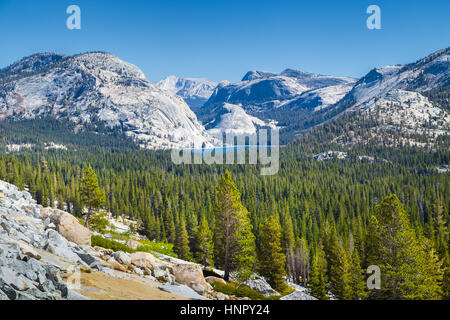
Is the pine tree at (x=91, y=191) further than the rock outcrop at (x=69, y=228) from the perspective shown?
Yes

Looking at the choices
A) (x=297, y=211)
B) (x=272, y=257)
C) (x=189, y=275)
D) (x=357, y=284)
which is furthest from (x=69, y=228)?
(x=297, y=211)

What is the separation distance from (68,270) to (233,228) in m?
20.4

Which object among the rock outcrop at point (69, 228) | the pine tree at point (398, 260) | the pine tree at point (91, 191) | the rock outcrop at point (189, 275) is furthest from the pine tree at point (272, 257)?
the pine tree at point (91, 191)

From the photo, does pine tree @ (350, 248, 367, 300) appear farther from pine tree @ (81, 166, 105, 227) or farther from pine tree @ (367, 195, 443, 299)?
pine tree @ (81, 166, 105, 227)

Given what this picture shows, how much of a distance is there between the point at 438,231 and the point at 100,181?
118 m

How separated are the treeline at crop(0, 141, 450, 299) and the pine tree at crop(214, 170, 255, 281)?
541mm

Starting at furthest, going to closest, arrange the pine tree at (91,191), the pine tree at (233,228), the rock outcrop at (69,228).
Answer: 1. the pine tree at (91,191)
2. the pine tree at (233,228)
3. the rock outcrop at (69,228)

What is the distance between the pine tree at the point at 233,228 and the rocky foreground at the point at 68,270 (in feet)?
21.9

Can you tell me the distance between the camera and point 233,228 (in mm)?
33781

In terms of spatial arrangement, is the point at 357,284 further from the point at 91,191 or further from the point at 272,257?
the point at 91,191

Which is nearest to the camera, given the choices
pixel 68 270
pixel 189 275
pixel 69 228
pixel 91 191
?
pixel 68 270

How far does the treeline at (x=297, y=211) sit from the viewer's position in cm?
4253

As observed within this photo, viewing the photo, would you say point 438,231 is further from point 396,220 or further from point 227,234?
point 227,234

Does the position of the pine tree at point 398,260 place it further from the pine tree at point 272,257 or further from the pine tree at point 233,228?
the pine tree at point 233,228
